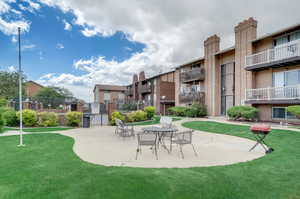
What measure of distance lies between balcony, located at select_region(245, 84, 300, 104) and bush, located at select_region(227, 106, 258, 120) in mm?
906

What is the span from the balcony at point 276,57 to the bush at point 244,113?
3.48 meters

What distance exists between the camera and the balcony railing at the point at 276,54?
1194 centimetres

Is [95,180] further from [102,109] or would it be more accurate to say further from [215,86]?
[215,86]

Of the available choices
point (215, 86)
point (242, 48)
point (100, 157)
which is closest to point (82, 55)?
point (215, 86)

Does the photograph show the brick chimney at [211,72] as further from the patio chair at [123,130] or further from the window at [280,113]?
the patio chair at [123,130]

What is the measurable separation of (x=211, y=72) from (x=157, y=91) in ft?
32.7

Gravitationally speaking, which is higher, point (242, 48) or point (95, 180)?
point (242, 48)

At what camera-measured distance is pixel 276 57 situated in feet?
43.1

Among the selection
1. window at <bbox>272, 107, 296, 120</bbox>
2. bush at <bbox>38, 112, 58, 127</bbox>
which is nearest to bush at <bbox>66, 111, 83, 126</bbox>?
bush at <bbox>38, 112, 58, 127</bbox>

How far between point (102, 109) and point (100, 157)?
11886 millimetres

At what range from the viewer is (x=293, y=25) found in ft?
39.5

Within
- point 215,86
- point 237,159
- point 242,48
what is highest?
point 242,48

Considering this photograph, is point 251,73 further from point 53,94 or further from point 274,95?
point 53,94

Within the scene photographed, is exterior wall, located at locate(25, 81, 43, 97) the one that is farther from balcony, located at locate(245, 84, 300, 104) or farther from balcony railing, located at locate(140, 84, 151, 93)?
balcony, located at locate(245, 84, 300, 104)
